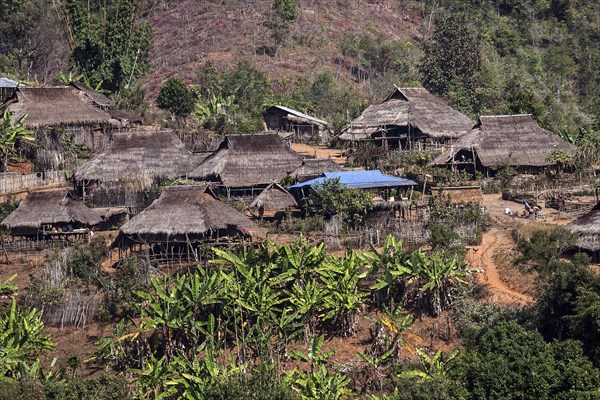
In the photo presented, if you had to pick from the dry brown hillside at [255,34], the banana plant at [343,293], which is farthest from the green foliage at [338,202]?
the dry brown hillside at [255,34]

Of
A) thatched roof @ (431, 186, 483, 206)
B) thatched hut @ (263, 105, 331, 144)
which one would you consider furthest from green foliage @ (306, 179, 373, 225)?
thatched hut @ (263, 105, 331, 144)

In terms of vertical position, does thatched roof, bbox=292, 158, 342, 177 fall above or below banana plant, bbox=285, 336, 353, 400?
above

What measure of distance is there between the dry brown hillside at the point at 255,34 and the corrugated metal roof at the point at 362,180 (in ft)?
68.4

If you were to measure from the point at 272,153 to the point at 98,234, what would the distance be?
7165mm

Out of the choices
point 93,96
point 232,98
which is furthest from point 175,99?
point 93,96

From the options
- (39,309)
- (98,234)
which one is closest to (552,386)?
(39,309)

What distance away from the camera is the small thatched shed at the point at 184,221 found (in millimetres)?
27500

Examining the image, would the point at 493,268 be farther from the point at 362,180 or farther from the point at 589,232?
the point at 362,180

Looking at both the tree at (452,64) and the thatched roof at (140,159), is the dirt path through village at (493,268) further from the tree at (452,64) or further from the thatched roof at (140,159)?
the tree at (452,64)

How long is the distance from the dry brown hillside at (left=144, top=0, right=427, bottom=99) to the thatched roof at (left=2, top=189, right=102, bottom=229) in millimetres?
21535

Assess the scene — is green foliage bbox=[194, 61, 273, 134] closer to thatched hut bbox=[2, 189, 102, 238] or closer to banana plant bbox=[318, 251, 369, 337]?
thatched hut bbox=[2, 189, 102, 238]

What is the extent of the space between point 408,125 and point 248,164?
8.74 m

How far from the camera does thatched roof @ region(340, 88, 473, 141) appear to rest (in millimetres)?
40625

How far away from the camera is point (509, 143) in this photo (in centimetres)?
3697
